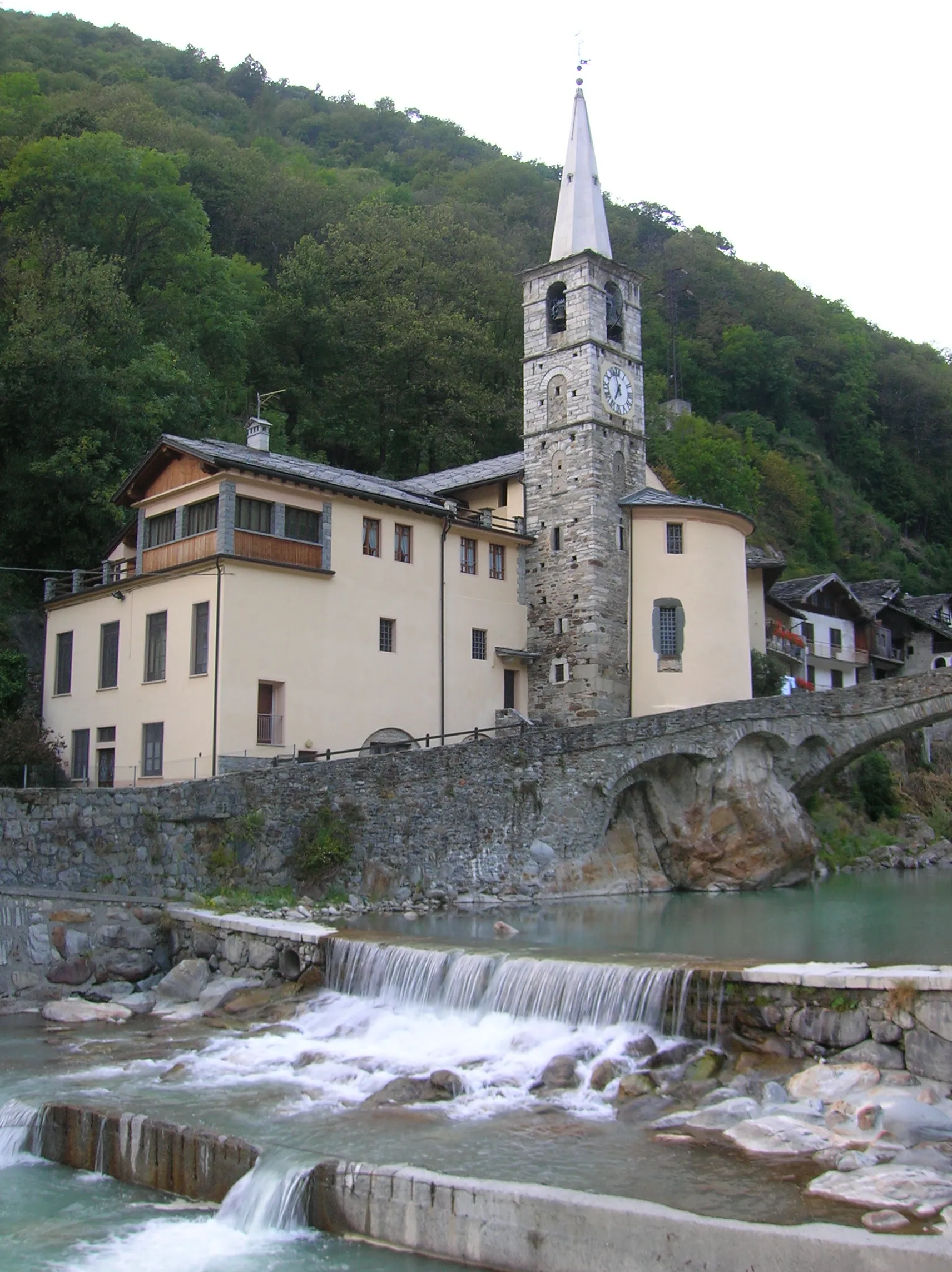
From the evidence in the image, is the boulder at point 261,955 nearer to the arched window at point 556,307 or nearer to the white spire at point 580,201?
the arched window at point 556,307

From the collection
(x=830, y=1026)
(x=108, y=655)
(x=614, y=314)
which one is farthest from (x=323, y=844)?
(x=614, y=314)

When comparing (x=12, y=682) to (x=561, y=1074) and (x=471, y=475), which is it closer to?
(x=471, y=475)

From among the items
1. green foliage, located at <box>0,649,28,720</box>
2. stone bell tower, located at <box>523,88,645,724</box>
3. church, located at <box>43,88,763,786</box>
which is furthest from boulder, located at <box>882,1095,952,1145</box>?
green foliage, located at <box>0,649,28,720</box>

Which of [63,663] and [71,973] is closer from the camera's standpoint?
[71,973]

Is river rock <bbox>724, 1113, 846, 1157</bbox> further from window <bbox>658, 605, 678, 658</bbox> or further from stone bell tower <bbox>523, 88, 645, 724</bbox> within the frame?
window <bbox>658, 605, 678, 658</bbox>

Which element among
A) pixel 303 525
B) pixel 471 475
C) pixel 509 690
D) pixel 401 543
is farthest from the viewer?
pixel 471 475

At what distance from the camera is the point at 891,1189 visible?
1046cm

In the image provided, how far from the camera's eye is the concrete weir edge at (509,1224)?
9.09m

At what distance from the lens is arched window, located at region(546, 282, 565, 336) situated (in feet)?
134

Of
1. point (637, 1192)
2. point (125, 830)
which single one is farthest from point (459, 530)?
point (637, 1192)

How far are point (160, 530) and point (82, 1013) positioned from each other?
17.2 m

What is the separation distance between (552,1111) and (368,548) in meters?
22.3

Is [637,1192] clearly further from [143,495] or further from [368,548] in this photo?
[143,495]

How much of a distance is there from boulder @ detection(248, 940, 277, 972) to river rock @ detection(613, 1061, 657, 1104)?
7.77 meters
